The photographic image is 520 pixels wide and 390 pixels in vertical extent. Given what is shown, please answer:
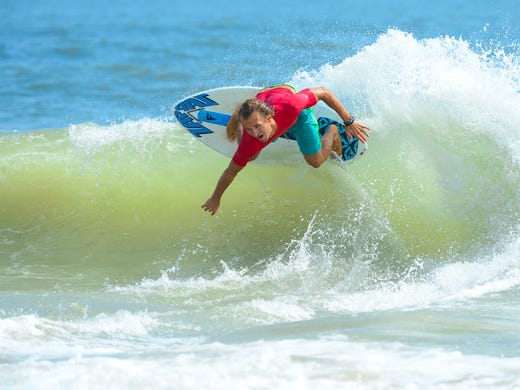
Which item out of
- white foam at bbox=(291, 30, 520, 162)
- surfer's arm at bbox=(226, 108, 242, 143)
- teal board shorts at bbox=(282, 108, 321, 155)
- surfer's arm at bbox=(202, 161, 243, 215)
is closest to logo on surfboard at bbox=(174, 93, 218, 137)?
surfer's arm at bbox=(226, 108, 242, 143)

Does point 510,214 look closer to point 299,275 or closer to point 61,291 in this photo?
point 299,275

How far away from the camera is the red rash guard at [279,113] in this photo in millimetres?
5445

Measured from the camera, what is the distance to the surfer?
522 cm

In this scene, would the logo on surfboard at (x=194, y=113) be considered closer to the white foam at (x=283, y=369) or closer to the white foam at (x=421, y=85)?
the white foam at (x=421, y=85)

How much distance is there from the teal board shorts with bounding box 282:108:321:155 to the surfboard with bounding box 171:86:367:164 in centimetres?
44

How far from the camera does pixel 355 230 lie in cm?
666

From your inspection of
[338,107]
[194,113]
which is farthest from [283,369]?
[194,113]

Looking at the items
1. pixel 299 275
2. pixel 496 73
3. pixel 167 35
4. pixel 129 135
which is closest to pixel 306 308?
pixel 299 275

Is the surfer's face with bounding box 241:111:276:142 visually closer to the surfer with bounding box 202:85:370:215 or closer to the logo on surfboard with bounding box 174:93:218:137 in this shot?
the surfer with bounding box 202:85:370:215

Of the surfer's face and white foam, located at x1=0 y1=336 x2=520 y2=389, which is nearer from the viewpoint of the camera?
white foam, located at x1=0 y1=336 x2=520 y2=389

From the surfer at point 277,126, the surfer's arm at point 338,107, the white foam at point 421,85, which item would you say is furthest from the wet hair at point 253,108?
the white foam at point 421,85

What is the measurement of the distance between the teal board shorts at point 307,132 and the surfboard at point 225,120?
0.44 m

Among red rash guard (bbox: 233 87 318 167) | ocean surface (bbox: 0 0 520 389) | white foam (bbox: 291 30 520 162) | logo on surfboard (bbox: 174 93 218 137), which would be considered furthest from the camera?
white foam (bbox: 291 30 520 162)

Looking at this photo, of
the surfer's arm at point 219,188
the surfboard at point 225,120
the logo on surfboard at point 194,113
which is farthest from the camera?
the logo on surfboard at point 194,113
